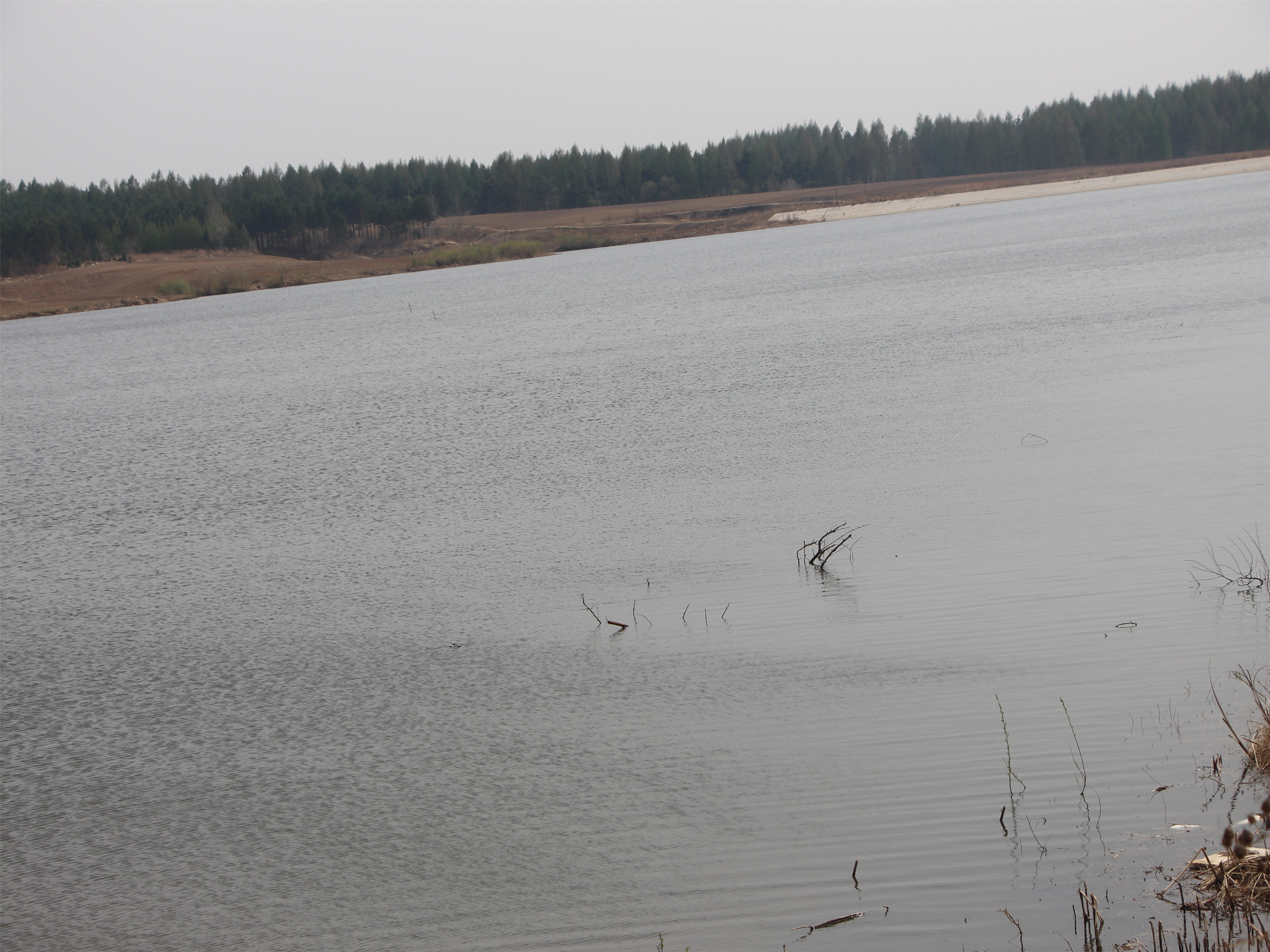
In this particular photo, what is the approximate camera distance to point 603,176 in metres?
158

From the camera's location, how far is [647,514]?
14.4m

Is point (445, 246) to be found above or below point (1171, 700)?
above

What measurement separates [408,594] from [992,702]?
6700mm

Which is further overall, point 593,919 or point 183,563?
point 183,563

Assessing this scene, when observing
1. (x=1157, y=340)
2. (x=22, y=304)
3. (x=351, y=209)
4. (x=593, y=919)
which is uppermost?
(x=351, y=209)

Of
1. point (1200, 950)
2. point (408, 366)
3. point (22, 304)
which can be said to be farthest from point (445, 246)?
point (1200, 950)

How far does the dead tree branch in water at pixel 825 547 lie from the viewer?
37.7 ft

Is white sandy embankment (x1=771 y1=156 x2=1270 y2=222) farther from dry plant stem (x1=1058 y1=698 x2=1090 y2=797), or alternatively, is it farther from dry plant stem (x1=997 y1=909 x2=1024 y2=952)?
dry plant stem (x1=997 y1=909 x2=1024 y2=952)

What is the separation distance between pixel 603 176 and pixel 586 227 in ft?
118

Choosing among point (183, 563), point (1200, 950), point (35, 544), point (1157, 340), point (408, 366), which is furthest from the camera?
point (408, 366)

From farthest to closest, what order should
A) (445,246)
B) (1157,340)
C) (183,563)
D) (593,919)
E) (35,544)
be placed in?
1. (445,246)
2. (1157,340)
3. (35,544)
4. (183,563)
5. (593,919)

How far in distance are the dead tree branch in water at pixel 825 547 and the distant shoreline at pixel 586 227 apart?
8649 centimetres

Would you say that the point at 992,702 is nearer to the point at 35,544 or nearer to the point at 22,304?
the point at 35,544

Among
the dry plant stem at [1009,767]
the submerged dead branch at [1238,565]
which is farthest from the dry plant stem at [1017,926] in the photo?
the submerged dead branch at [1238,565]
